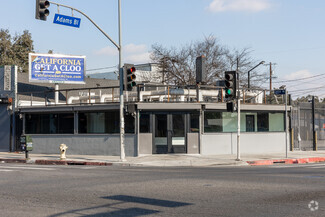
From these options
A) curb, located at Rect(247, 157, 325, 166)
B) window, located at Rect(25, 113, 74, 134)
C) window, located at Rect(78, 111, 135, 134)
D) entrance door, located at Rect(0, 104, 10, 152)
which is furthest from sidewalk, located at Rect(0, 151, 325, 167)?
entrance door, located at Rect(0, 104, 10, 152)

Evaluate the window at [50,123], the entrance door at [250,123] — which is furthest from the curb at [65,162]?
the entrance door at [250,123]

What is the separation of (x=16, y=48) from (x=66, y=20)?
47.2 metres

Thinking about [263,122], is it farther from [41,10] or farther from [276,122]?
[41,10]

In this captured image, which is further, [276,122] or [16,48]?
[16,48]

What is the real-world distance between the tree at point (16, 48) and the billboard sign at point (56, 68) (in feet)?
98.9

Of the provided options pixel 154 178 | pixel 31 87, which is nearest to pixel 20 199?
pixel 154 178

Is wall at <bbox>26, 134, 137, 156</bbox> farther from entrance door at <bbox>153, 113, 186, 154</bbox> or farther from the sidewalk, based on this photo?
the sidewalk

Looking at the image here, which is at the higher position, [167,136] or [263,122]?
[263,122]

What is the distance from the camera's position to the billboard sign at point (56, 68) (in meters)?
31.8

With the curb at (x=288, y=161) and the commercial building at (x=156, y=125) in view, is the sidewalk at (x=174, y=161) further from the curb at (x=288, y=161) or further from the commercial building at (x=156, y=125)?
the commercial building at (x=156, y=125)

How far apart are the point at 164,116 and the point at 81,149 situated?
5.85 metres

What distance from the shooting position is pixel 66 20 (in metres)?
19.3

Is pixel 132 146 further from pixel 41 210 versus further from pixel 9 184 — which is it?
pixel 41 210

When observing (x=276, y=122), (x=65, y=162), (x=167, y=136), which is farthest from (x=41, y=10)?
(x=276, y=122)
